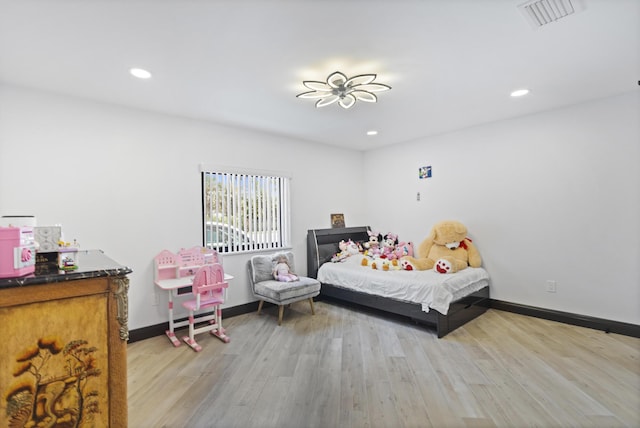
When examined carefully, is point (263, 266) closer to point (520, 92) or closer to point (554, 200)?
point (520, 92)

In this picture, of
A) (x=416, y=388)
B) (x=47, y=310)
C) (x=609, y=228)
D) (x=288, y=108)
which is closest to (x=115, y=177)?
(x=288, y=108)

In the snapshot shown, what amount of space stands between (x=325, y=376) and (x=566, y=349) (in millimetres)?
2391

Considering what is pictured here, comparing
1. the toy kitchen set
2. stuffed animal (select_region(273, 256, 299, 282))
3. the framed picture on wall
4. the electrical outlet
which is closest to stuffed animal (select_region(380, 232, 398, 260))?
the framed picture on wall

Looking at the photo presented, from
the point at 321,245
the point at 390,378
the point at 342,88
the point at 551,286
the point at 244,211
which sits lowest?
the point at 390,378

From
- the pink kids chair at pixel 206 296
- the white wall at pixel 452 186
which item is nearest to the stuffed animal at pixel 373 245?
the white wall at pixel 452 186

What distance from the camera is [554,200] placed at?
3.64 metres

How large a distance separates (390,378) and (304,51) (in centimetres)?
268

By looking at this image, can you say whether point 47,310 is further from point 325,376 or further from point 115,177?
point 115,177

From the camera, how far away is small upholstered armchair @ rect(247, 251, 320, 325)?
3.65 metres

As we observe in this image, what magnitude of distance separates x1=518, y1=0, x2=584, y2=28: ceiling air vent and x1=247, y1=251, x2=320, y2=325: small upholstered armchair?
10.9 ft

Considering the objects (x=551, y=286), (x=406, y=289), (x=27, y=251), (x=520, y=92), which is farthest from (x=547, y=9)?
(x=551, y=286)

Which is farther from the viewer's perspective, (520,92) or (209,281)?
(209,281)

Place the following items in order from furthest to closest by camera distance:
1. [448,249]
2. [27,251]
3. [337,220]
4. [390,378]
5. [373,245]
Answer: [337,220], [373,245], [448,249], [390,378], [27,251]

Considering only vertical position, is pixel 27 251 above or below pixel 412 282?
above
